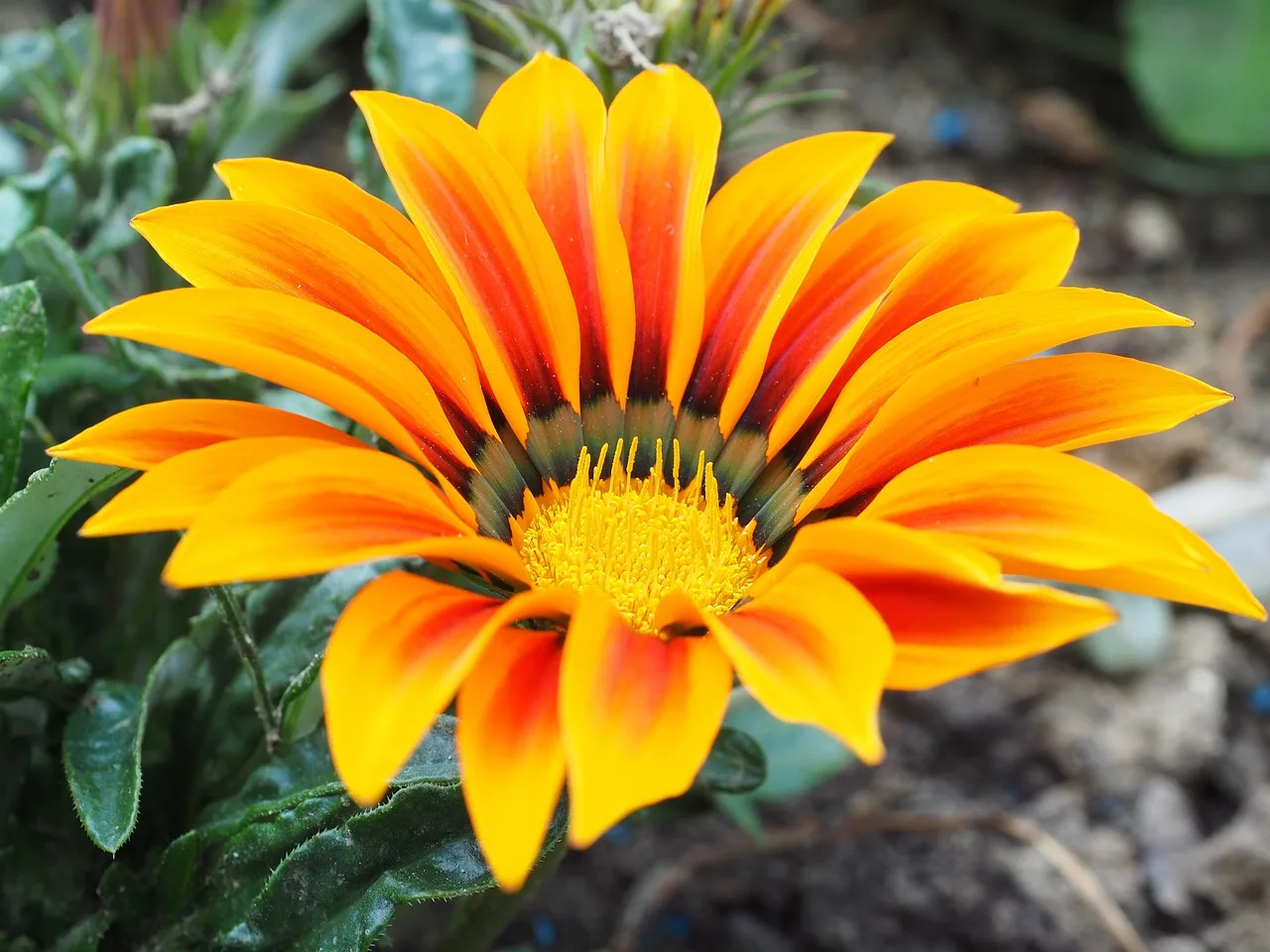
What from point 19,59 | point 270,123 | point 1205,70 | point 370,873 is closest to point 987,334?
point 370,873

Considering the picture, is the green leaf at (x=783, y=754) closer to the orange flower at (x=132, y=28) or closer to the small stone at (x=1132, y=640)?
the small stone at (x=1132, y=640)

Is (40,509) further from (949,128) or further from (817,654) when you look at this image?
(949,128)

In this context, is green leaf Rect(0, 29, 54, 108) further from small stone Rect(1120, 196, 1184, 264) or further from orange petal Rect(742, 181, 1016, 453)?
small stone Rect(1120, 196, 1184, 264)

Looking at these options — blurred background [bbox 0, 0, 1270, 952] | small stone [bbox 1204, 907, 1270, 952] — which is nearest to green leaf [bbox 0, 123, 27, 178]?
blurred background [bbox 0, 0, 1270, 952]

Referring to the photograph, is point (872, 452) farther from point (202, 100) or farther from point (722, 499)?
point (202, 100)

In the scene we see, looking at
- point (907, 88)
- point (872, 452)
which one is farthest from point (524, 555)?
point (907, 88)

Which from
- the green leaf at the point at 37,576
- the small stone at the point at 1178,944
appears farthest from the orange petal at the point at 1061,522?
A: the small stone at the point at 1178,944

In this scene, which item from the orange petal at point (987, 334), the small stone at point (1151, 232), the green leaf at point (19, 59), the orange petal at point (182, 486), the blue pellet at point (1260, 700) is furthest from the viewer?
the small stone at point (1151, 232)
